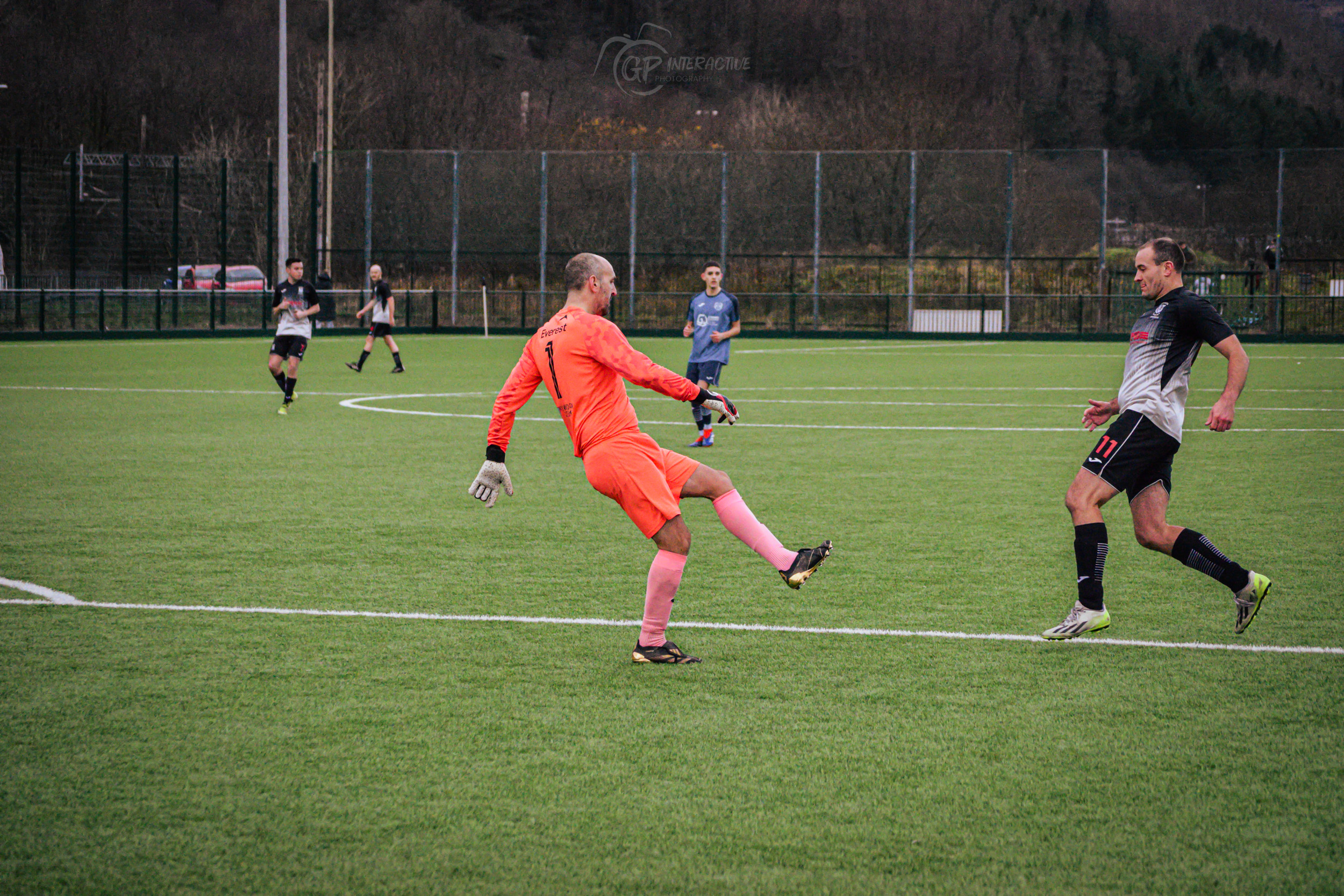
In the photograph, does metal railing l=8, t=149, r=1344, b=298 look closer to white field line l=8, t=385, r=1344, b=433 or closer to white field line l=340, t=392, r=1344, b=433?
white field line l=8, t=385, r=1344, b=433

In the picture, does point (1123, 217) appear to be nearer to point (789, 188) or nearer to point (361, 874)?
point (789, 188)

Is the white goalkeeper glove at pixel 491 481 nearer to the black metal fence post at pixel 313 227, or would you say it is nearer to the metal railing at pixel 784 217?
the metal railing at pixel 784 217

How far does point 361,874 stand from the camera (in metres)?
4.06

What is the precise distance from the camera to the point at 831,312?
42219 millimetres

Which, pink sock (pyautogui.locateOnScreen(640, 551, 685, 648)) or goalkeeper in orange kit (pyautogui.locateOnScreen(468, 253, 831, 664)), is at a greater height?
goalkeeper in orange kit (pyautogui.locateOnScreen(468, 253, 831, 664))

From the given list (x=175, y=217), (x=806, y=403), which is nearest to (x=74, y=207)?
(x=175, y=217)

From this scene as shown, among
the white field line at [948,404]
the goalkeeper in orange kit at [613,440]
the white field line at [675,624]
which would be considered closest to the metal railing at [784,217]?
the white field line at [948,404]

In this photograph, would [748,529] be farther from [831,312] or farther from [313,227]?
[313,227]

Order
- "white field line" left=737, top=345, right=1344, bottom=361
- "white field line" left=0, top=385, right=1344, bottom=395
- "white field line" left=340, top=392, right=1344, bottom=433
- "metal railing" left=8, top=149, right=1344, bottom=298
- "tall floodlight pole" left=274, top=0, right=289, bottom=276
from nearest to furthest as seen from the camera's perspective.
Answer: "white field line" left=340, top=392, right=1344, bottom=433 → "white field line" left=0, top=385, right=1344, bottom=395 → "white field line" left=737, top=345, right=1344, bottom=361 → "tall floodlight pole" left=274, top=0, right=289, bottom=276 → "metal railing" left=8, top=149, right=1344, bottom=298

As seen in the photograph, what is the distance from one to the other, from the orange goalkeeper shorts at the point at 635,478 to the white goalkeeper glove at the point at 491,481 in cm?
38

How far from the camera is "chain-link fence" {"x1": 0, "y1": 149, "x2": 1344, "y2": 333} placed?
137 feet

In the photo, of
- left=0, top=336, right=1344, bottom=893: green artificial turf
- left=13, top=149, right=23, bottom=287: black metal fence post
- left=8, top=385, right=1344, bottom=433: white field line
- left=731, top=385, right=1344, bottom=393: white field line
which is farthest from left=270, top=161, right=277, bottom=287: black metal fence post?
left=0, top=336, right=1344, bottom=893: green artificial turf

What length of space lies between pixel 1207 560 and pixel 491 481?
11.1 ft

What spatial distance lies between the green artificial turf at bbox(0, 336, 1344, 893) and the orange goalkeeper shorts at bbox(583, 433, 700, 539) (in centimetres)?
69
